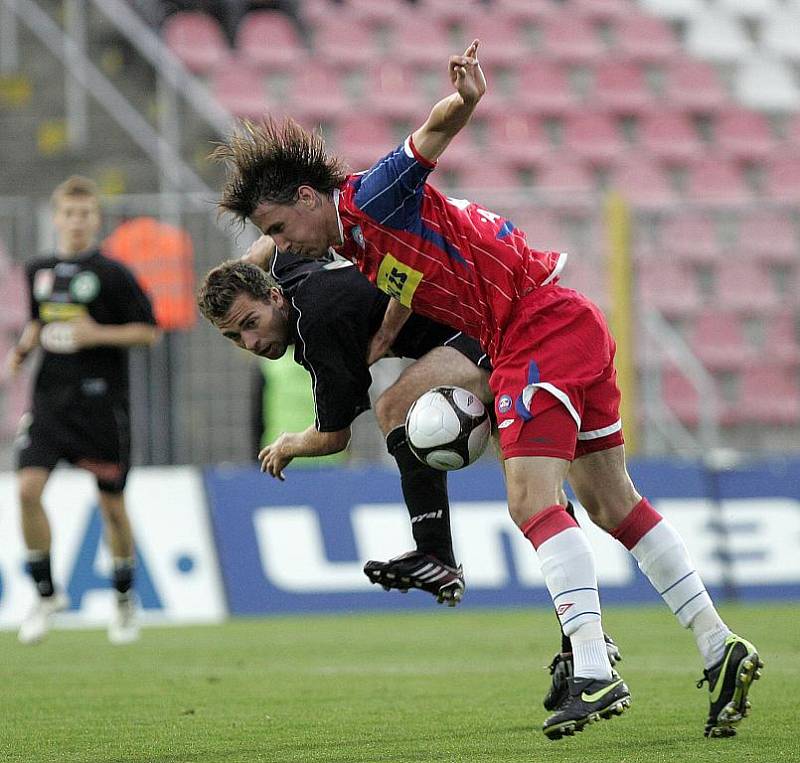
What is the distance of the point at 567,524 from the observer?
4.66 m

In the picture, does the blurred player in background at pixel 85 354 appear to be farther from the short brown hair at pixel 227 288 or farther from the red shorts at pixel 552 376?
the red shorts at pixel 552 376

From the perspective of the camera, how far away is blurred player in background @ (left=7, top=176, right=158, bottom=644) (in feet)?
28.7

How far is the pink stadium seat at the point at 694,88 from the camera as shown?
16.3 meters

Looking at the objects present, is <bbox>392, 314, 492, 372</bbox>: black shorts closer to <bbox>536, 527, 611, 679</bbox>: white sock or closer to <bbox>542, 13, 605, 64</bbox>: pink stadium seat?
<bbox>536, 527, 611, 679</bbox>: white sock

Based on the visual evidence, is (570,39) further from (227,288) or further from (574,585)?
(574,585)

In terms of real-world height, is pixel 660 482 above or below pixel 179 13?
below

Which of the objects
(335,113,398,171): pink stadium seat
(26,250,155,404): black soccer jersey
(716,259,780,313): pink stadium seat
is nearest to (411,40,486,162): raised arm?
(26,250,155,404): black soccer jersey

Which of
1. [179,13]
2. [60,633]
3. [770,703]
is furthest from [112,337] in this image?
[179,13]

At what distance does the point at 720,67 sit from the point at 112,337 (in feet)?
33.6

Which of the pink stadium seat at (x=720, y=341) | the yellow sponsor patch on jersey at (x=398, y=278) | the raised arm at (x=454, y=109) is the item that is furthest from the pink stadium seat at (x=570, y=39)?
the raised arm at (x=454, y=109)

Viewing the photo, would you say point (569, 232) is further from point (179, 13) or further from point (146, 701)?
point (146, 701)

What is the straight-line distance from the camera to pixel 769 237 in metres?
11.6

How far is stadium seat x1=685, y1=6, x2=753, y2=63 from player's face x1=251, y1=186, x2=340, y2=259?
42.7 ft

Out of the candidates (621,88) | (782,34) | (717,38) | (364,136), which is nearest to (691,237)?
(364,136)
